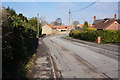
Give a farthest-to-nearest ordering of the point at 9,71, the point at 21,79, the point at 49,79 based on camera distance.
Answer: the point at 49,79 → the point at 21,79 → the point at 9,71

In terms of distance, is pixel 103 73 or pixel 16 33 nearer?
pixel 16 33

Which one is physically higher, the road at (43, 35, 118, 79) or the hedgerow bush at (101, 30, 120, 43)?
the hedgerow bush at (101, 30, 120, 43)

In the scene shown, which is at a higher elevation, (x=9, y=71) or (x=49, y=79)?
(x=9, y=71)

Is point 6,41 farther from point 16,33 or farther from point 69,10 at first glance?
point 69,10

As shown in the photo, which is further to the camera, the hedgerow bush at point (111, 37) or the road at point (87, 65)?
the hedgerow bush at point (111, 37)

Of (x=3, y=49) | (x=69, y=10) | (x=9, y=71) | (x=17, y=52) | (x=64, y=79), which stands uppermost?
(x=69, y=10)

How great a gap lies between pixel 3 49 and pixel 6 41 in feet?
1.26

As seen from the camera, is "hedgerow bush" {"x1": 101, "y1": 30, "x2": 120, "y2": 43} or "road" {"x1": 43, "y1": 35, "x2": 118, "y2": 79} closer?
"road" {"x1": 43, "y1": 35, "x2": 118, "y2": 79}

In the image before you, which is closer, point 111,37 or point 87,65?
point 87,65

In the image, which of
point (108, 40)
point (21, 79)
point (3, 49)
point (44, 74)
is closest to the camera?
point (3, 49)

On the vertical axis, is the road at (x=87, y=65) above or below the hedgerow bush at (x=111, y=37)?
below

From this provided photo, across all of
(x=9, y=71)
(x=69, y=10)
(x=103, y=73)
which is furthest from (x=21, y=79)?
(x=69, y=10)

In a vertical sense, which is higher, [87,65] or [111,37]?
[111,37]

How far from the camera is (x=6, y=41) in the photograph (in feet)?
13.4
